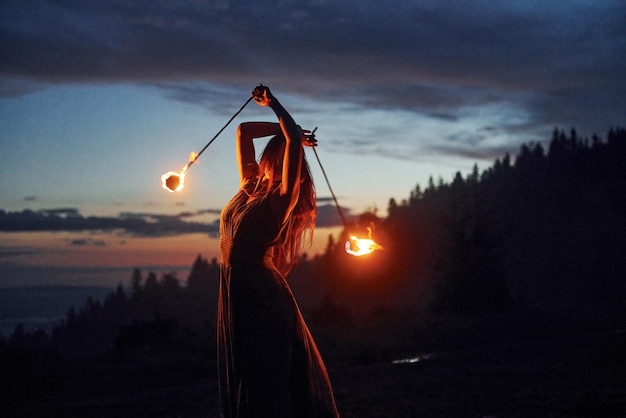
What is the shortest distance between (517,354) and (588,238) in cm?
5590

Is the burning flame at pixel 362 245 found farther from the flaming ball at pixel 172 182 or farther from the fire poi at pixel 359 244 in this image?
the flaming ball at pixel 172 182

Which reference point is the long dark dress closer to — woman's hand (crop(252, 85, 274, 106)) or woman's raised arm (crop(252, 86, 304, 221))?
woman's raised arm (crop(252, 86, 304, 221))

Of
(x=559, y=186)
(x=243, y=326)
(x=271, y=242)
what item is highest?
(x=559, y=186)

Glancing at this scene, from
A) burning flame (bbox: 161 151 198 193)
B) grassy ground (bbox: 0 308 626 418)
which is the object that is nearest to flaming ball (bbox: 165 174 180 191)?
burning flame (bbox: 161 151 198 193)

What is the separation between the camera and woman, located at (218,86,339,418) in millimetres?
4746

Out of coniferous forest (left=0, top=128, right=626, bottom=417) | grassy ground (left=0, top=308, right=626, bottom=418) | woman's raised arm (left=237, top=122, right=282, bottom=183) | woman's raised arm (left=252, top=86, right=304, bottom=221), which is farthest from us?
coniferous forest (left=0, top=128, right=626, bottom=417)

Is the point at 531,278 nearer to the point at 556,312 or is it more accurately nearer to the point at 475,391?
the point at 556,312

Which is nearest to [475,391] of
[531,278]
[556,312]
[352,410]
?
[352,410]

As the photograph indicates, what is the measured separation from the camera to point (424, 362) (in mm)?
16375

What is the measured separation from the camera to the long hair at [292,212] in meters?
4.93

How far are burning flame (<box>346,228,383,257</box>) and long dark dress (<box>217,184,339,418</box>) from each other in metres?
0.67

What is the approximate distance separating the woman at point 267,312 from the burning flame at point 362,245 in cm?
63

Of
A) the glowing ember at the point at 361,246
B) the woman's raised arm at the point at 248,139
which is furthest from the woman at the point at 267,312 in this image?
the glowing ember at the point at 361,246

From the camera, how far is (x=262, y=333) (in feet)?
15.6
